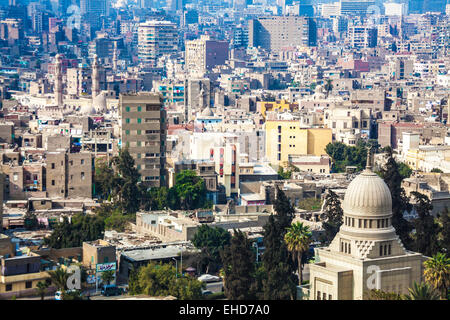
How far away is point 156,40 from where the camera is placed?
498 feet

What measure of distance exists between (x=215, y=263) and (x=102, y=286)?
448 cm

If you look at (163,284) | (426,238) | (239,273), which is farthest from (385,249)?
(163,284)

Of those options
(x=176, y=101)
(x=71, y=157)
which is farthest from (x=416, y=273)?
(x=176, y=101)

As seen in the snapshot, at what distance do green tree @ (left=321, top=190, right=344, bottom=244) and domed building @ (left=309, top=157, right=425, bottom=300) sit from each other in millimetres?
8812

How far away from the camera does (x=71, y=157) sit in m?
45.5

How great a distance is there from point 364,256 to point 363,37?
150387 millimetres

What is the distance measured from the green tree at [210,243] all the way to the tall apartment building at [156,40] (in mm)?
115879

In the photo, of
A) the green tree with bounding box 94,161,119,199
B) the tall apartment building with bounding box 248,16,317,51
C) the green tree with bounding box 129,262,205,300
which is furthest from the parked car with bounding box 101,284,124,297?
the tall apartment building with bounding box 248,16,317,51

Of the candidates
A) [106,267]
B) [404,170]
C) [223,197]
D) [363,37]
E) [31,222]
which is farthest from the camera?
[363,37]

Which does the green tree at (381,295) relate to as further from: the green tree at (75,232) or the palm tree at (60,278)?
the green tree at (75,232)

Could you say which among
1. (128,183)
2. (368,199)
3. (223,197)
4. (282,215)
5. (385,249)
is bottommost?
(223,197)

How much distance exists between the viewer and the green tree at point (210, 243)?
33.6 metres

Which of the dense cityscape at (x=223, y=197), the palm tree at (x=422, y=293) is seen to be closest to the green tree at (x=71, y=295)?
the dense cityscape at (x=223, y=197)

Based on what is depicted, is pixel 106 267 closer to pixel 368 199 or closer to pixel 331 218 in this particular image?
pixel 331 218
